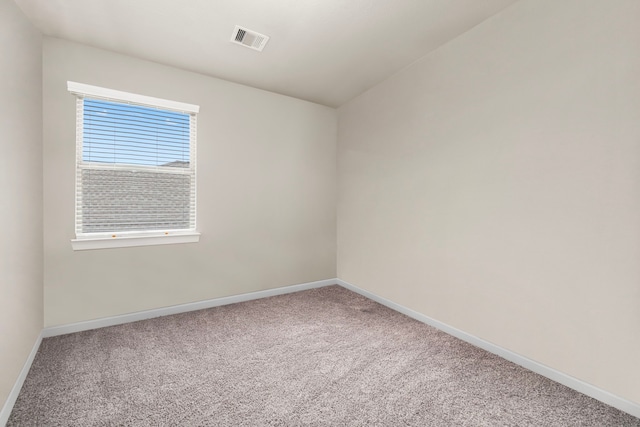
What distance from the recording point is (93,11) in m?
2.08

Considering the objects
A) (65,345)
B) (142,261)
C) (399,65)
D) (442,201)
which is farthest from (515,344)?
(65,345)

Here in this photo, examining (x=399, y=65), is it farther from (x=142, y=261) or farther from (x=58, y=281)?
(x=58, y=281)

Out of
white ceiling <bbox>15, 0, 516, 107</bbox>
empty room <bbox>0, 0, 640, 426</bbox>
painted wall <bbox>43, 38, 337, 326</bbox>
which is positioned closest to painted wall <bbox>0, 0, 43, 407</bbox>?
empty room <bbox>0, 0, 640, 426</bbox>

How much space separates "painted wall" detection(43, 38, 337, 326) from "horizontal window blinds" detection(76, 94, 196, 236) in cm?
10

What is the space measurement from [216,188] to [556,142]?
10.1ft

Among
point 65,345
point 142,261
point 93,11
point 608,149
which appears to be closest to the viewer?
point 608,149

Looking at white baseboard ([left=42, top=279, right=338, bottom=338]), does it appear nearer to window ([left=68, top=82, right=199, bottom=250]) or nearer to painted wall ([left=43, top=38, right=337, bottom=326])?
painted wall ([left=43, top=38, right=337, bottom=326])

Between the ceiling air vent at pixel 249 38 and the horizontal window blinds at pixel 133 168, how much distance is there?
1022mm

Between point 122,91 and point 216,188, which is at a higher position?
point 122,91

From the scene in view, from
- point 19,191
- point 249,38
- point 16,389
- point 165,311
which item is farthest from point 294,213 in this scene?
point 16,389

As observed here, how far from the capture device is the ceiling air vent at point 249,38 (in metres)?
2.32

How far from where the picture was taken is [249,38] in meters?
2.42

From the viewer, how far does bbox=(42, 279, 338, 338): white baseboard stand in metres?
2.47

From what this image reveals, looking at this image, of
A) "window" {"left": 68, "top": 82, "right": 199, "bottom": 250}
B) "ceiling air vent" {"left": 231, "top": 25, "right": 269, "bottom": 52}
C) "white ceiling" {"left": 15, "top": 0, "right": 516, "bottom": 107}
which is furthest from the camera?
"window" {"left": 68, "top": 82, "right": 199, "bottom": 250}
